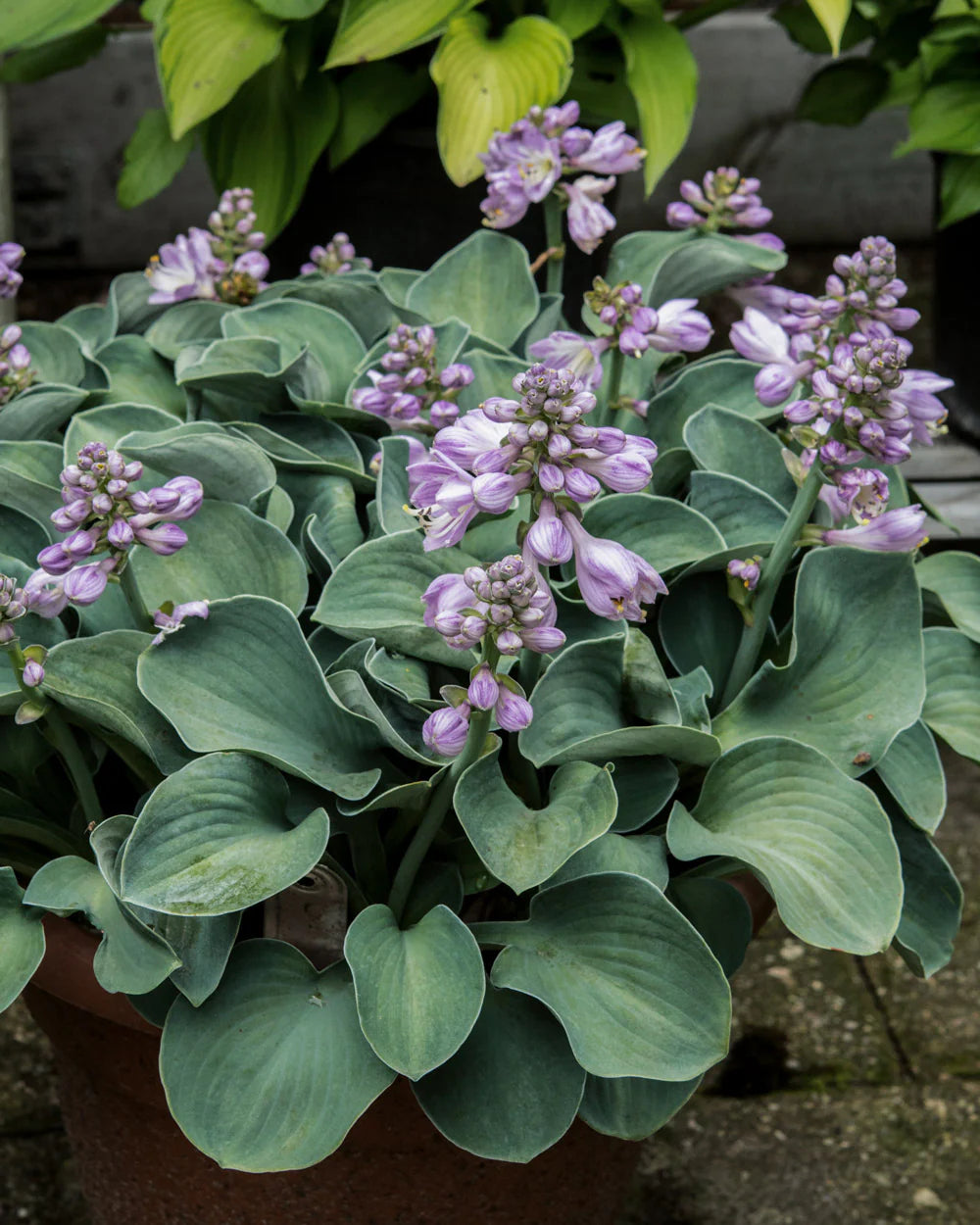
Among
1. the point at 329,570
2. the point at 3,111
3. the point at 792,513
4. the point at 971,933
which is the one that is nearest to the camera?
the point at 792,513

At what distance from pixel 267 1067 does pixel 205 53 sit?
1.46 m

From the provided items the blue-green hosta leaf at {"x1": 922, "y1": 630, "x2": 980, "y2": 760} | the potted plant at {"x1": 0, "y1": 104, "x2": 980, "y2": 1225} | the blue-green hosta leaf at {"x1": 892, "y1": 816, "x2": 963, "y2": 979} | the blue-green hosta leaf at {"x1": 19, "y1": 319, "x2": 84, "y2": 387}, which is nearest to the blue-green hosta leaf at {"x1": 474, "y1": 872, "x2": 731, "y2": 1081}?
the potted plant at {"x1": 0, "y1": 104, "x2": 980, "y2": 1225}

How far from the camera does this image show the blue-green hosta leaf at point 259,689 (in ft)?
3.00

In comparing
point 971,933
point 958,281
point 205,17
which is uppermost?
point 205,17

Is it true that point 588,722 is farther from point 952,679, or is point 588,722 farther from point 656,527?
point 952,679

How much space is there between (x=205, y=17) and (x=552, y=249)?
2.85 ft

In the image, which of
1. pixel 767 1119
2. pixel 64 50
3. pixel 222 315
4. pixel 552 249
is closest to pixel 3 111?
pixel 64 50

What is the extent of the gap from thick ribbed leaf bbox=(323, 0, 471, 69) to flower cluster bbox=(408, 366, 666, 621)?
119 cm

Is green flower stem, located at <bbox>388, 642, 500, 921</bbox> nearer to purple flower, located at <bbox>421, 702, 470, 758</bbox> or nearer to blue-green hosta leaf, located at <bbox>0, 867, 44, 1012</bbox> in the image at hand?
purple flower, located at <bbox>421, 702, 470, 758</bbox>

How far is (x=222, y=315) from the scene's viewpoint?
137 centimetres

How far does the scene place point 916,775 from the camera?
3.46ft

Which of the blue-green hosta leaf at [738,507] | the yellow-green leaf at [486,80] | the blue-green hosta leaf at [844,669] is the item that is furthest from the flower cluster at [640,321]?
the yellow-green leaf at [486,80]

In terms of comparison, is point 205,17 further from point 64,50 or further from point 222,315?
point 222,315

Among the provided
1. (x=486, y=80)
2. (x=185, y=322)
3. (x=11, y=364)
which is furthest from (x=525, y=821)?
(x=486, y=80)
